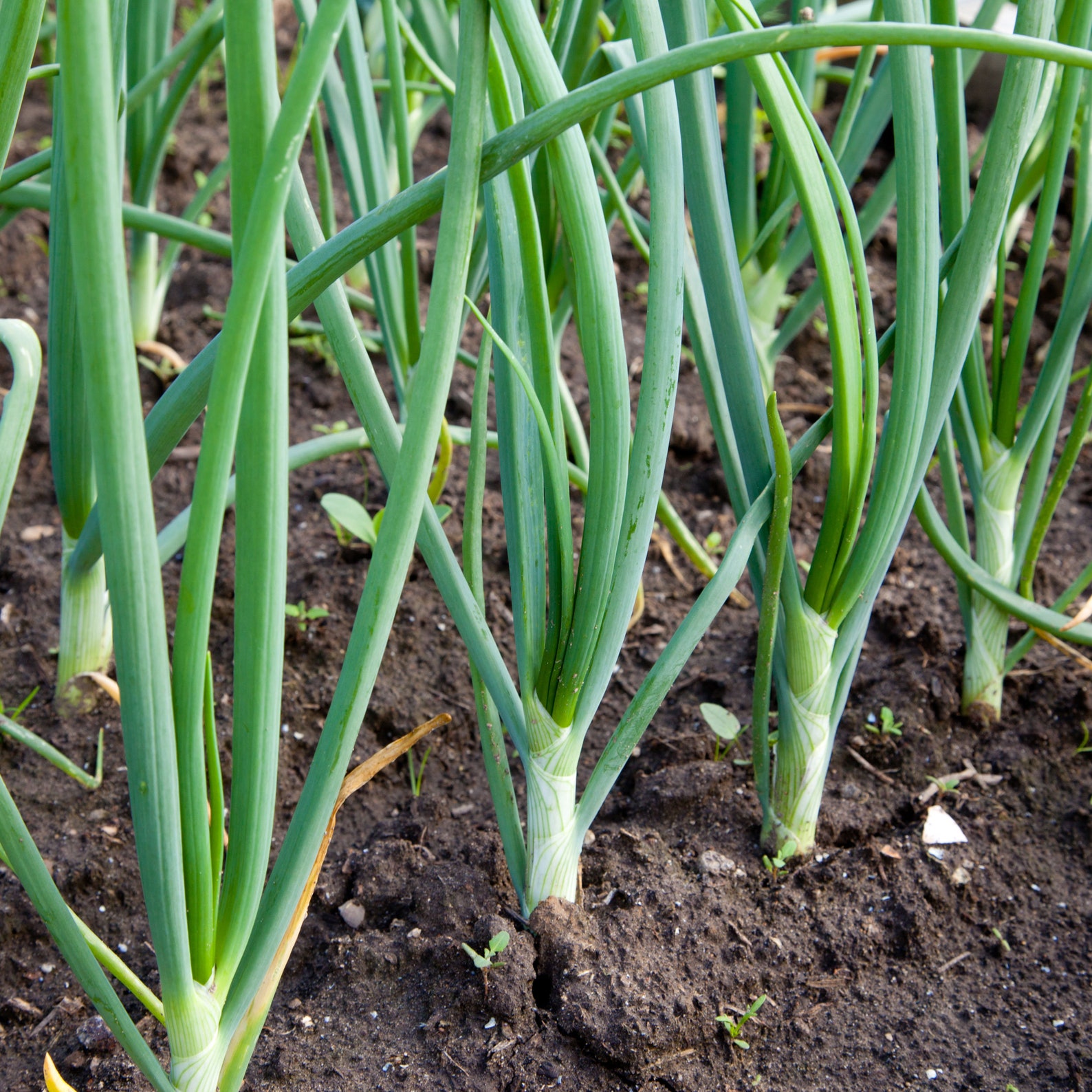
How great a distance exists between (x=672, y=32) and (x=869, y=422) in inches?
13.8

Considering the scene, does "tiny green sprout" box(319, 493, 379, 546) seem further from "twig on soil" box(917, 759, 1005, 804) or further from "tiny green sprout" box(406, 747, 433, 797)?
"twig on soil" box(917, 759, 1005, 804)

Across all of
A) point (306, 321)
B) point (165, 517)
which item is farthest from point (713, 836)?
point (306, 321)

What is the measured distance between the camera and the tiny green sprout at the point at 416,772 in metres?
1.17

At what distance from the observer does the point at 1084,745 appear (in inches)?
46.9

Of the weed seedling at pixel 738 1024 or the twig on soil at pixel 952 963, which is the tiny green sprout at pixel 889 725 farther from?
the weed seedling at pixel 738 1024

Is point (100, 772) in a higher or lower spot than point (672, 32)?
lower

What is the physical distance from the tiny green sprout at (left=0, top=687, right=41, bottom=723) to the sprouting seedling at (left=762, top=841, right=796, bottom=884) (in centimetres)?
81

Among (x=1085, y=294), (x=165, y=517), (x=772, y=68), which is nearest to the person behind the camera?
(x=772, y=68)

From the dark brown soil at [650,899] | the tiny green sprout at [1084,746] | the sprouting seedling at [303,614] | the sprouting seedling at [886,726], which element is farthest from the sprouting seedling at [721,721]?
the sprouting seedling at [303,614]

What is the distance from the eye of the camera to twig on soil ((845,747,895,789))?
1148 millimetres

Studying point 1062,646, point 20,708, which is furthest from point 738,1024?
point 20,708

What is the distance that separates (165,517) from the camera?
1.52m

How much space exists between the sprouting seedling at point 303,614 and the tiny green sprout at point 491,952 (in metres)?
0.54

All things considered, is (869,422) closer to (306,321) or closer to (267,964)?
(267,964)
